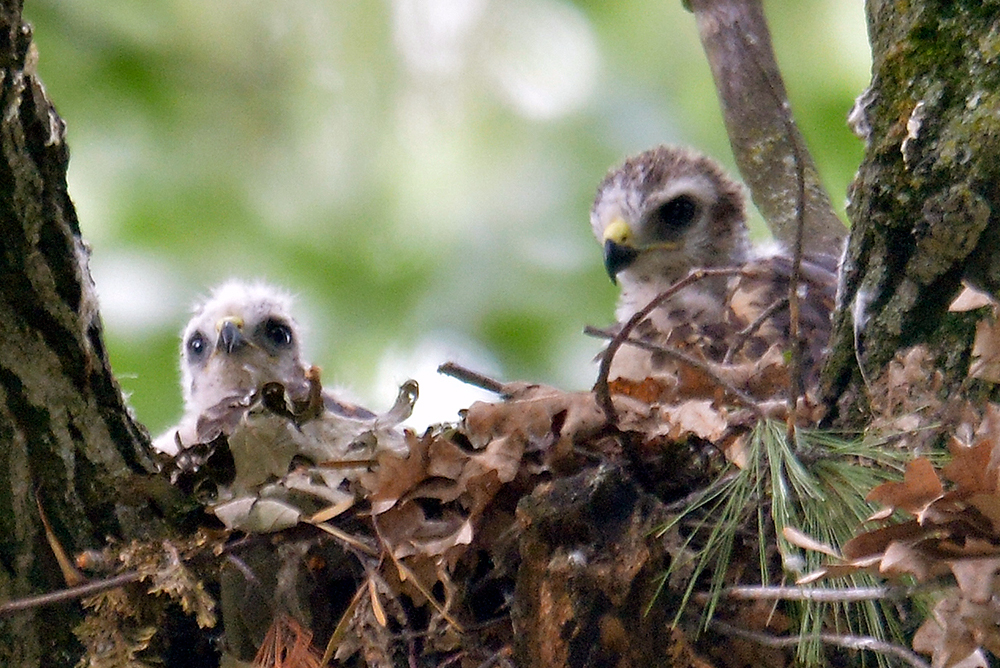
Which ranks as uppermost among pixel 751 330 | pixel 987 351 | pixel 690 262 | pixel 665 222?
pixel 665 222

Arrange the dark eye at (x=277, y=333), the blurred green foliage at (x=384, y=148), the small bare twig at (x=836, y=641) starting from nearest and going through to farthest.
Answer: the small bare twig at (x=836, y=641) < the dark eye at (x=277, y=333) < the blurred green foliage at (x=384, y=148)

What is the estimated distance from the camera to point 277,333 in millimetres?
4574

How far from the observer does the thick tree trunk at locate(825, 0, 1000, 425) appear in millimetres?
2082

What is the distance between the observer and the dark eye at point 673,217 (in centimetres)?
404

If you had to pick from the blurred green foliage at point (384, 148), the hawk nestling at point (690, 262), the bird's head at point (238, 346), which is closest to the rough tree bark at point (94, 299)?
the hawk nestling at point (690, 262)

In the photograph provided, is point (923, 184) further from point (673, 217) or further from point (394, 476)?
point (673, 217)

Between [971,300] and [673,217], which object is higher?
[673,217]

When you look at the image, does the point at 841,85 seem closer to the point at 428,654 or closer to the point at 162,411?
the point at 162,411

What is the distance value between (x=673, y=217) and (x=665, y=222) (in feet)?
0.12

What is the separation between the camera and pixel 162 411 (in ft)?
17.1

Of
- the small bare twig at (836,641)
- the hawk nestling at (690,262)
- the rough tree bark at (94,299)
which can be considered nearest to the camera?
the small bare twig at (836,641)

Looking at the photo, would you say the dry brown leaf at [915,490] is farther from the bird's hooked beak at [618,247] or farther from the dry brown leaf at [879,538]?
the bird's hooked beak at [618,247]

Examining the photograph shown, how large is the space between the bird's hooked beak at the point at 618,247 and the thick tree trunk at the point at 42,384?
1.96 metres

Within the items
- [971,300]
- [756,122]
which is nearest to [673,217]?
[756,122]
